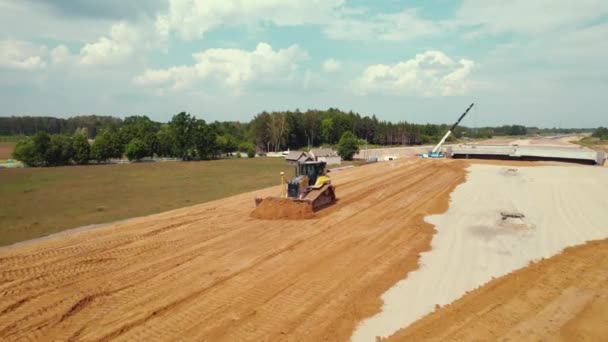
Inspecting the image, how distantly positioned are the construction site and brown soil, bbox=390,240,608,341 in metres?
0.05

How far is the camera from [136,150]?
7425 cm

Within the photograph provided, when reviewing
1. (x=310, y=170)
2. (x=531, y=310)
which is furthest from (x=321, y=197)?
(x=531, y=310)

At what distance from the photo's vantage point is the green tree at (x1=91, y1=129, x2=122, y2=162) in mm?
71375

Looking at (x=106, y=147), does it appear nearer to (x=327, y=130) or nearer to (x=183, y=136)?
(x=183, y=136)

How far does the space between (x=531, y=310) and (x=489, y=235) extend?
24.0ft

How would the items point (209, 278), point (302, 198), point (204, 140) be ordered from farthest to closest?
point (204, 140)
point (302, 198)
point (209, 278)

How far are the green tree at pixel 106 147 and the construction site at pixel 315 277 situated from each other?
6003 cm

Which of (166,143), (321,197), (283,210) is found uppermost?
(166,143)

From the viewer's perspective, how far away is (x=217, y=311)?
9.16 meters

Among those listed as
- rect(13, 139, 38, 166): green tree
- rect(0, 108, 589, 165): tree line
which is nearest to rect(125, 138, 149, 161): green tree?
rect(0, 108, 589, 165): tree line

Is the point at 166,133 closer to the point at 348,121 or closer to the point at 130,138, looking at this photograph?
the point at 130,138

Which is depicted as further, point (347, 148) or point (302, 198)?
point (347, 148)

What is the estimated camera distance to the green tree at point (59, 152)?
6571 cm

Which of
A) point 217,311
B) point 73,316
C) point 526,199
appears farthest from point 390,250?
point 526,199
